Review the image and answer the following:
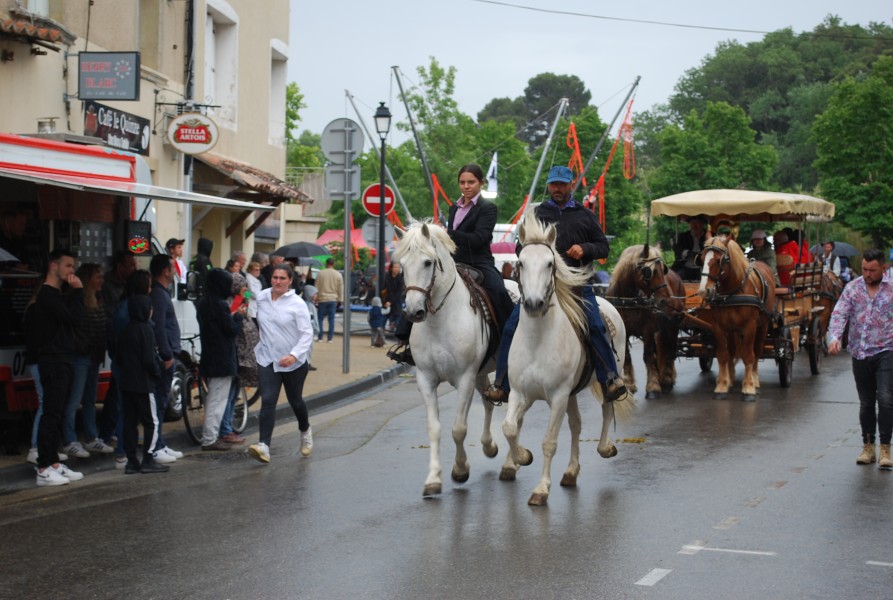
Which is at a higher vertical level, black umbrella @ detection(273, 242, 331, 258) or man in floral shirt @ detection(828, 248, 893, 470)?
black umbrella @ detection(273, 242, 331, 258)

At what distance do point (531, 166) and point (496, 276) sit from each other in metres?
46.3

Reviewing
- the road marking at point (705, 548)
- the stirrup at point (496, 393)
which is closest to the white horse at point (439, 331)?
the stirrup at point (496, 393)

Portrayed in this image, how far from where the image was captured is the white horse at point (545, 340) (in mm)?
8219

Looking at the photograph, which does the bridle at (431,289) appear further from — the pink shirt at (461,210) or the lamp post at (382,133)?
the lamp post at (382,133)

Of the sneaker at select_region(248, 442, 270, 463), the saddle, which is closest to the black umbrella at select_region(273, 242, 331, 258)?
the sneaker at select_region(248, 442, 270, 463)

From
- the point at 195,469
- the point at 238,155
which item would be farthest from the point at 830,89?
the point at 195,469

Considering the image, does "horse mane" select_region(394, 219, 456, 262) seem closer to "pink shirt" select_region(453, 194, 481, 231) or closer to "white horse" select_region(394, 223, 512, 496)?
"white horse" select_region(394, 223, 512, 496)

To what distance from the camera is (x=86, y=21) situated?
55.0ft

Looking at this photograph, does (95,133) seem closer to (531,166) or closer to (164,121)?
(164,121)

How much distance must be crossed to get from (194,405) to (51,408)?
3130 millimetres

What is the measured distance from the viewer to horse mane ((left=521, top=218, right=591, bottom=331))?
332 inches

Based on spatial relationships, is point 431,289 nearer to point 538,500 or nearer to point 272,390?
point 538,500

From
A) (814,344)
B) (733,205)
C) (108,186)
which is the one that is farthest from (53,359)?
(814,344)

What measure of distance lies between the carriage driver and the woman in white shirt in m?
2.18
